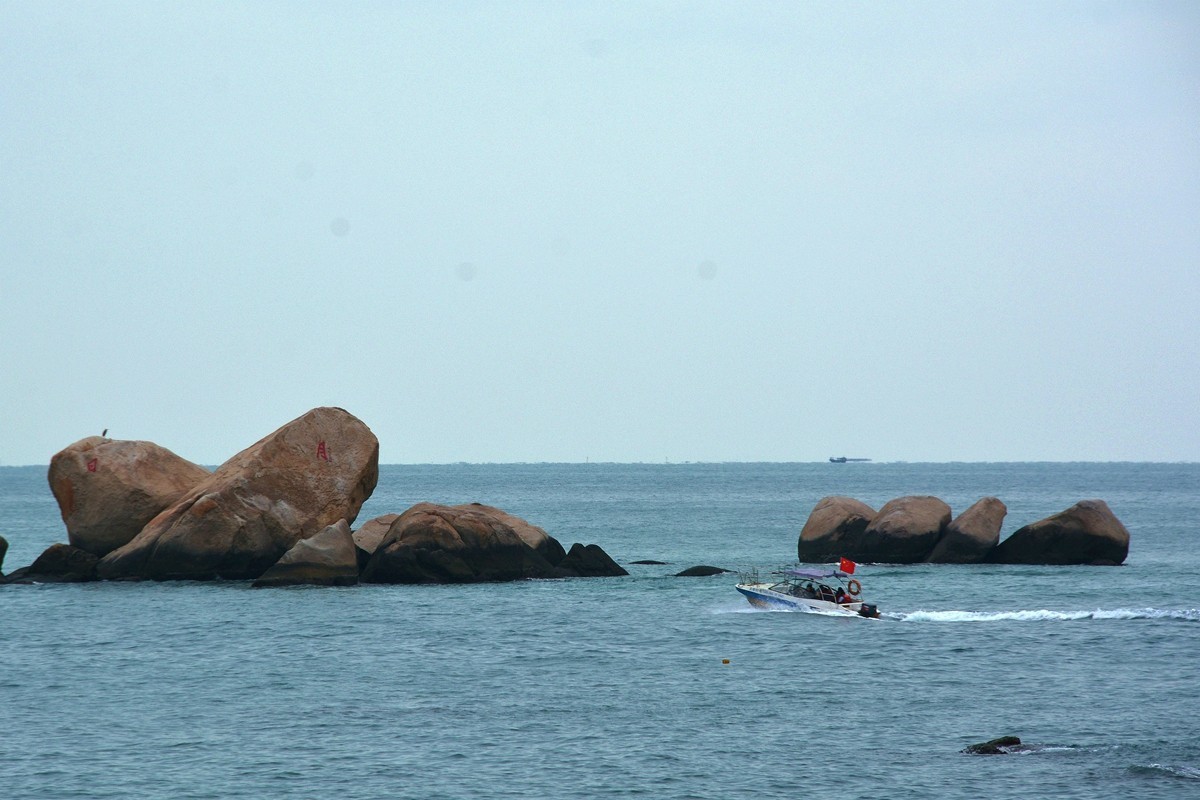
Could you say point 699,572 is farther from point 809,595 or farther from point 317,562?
point 317,562

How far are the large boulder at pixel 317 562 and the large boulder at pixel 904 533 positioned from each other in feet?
79.7

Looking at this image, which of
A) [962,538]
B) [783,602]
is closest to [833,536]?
[962,538]

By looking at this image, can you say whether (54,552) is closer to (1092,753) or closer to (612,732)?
(612,732)

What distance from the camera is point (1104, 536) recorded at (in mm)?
56562

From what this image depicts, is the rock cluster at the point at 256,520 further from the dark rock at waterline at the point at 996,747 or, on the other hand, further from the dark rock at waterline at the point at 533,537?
the dark rock at waterline at the point at 996,747

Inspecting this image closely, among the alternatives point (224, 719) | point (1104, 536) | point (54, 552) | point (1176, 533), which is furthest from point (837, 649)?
point (1176, 533)

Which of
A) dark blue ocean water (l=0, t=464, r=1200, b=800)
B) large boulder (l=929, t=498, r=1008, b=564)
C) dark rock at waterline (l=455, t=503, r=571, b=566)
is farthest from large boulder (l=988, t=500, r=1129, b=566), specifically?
dark rock at waterline (l=455, t=503, r=571, b=566)

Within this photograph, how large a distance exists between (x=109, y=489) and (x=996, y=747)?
33.8 meters

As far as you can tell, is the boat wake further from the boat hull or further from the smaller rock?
the smaller rock

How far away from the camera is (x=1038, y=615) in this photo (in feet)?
134

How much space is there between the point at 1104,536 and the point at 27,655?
43.9 meters

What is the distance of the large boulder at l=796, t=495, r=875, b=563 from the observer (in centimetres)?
5841

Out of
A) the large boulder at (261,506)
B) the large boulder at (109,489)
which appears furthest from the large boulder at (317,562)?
the large boulder at (109,489)

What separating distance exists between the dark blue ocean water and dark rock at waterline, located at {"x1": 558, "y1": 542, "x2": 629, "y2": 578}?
1.51 meters
